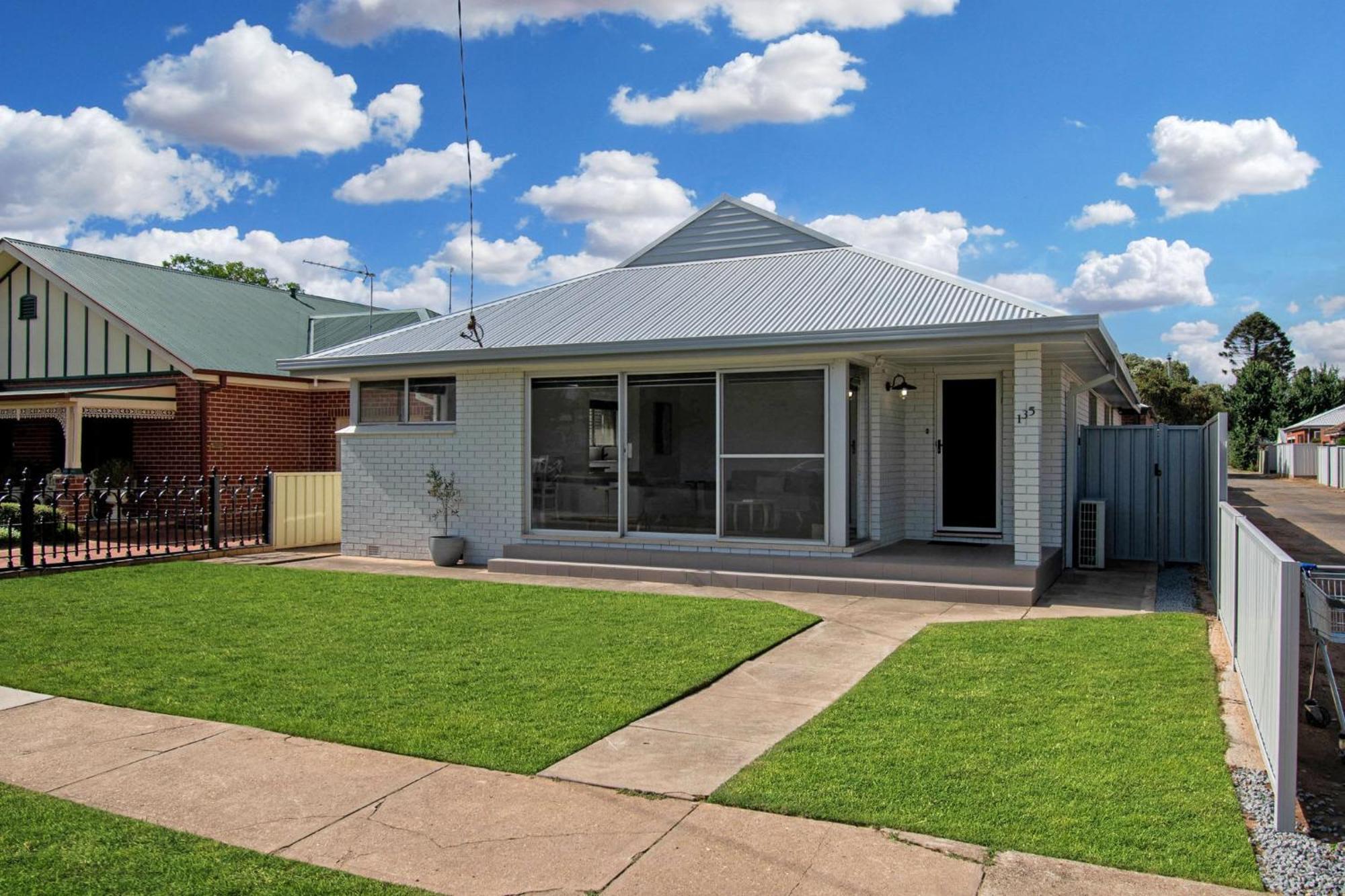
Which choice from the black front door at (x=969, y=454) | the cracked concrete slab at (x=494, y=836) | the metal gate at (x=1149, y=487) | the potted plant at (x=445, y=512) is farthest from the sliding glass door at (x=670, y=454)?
the cracked concrete slab at (x=494, y=836)

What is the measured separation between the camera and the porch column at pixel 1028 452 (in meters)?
10.2

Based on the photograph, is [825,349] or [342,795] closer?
[342,795]

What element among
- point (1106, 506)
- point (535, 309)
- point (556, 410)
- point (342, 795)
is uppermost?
point (535, 309)

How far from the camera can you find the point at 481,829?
434cm

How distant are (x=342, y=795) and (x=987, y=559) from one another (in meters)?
7.89

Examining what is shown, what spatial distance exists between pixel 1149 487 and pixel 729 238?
695cm

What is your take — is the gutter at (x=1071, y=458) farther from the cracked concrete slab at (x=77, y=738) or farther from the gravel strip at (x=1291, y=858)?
the cracked concrete slab at (x=77, y=738)

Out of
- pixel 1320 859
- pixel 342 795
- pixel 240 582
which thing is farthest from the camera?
pixel 240 582

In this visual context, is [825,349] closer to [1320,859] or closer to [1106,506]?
[1106,506]

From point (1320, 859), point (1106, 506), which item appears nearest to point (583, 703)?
point (1320, 859)

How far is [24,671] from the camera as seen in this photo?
7.18 meters

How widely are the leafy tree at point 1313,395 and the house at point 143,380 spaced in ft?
187

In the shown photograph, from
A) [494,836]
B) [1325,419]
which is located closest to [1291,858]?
[494,836]

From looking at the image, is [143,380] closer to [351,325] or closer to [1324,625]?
[351,325]
